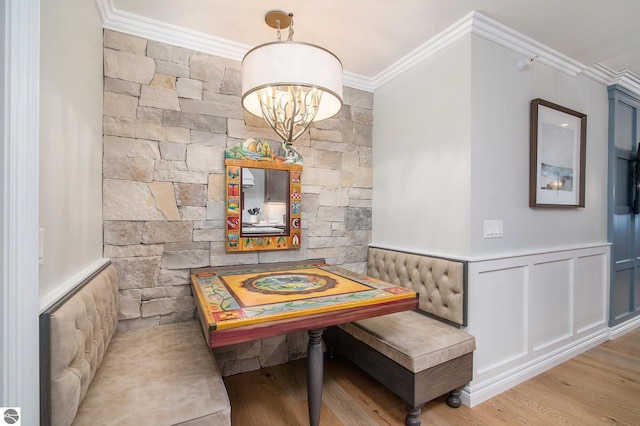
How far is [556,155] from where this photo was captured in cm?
246

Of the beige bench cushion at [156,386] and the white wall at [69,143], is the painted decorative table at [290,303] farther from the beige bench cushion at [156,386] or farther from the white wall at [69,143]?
the white wall at [69,143]

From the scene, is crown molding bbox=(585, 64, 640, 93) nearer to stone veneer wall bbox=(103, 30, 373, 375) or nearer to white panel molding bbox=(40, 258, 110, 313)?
stone veneer wall bbox=(103, 30, 373, 375)

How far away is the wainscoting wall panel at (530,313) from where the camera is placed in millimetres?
2037

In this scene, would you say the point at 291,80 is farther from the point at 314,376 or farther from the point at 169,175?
the point at 314,376

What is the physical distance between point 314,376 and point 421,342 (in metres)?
0.71

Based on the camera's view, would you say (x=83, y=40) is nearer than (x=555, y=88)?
Yes

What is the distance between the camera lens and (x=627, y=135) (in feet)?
10.3

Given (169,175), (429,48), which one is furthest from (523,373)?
(169,175)

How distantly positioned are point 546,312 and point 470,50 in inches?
83.6

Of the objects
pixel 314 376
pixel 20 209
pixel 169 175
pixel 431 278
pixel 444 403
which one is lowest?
pixel 444 403

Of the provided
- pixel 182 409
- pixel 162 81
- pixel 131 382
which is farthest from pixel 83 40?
pixel 182 409

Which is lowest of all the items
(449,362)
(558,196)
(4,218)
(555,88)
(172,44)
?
(449,362)

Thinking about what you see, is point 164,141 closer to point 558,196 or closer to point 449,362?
point 449,362

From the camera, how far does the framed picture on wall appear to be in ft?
7.53
